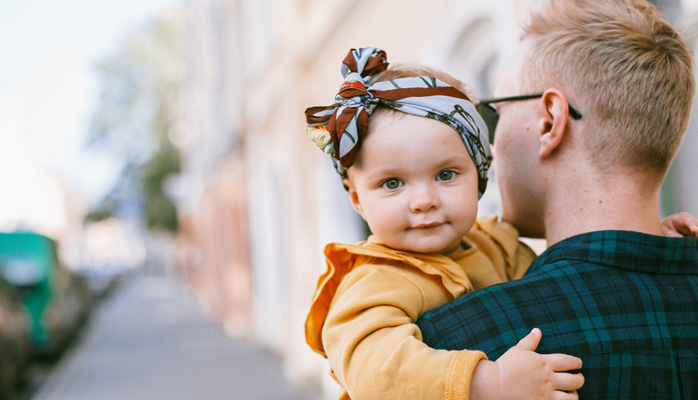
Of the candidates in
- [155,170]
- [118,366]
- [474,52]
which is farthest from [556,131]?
[155,170]

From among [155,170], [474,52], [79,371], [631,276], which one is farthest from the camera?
[155,170]

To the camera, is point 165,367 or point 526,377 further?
Answer: point 165,367

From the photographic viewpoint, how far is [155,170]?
3303cm

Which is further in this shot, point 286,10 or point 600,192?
point 286,10

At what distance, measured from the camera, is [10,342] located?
8766 mm

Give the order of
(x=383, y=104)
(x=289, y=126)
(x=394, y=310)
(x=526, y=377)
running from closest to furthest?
(x=526, y=377), (x=394, y=310), (x=383, y=104), (x=289, y=126)

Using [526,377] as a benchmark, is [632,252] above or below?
above

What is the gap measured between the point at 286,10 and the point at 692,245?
869 centimetres

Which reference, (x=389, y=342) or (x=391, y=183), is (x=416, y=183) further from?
(x=389, y=342)

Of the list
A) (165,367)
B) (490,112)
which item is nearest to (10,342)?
(165,367)

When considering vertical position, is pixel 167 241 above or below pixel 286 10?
below

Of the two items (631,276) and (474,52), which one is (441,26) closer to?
(474,52)

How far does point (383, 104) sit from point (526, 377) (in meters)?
0.62

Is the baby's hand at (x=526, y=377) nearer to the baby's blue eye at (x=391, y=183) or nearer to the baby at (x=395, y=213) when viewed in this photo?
the baby at (x=395, y=213)
